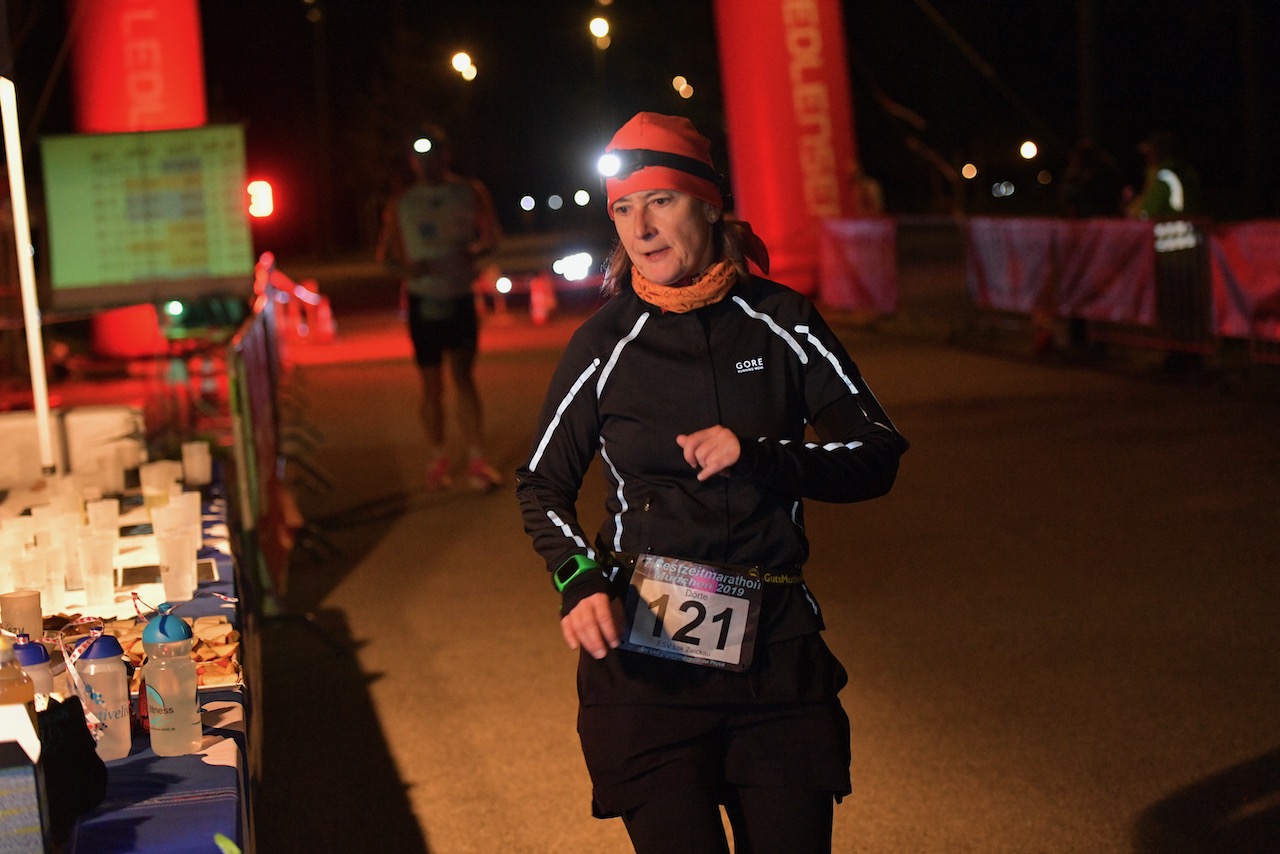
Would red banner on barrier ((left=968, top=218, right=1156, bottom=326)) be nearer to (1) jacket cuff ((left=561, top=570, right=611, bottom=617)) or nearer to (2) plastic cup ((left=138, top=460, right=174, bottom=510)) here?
(2) plastic cup ((left=138, top=460, right=174, bottom=510))

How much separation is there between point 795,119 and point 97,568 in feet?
64.0

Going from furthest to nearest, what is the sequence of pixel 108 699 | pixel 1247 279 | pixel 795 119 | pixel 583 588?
pixel 795 119, pixel 1247 279, pixel 108 699, pixel 583 588

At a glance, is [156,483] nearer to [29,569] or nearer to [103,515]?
[103,515]

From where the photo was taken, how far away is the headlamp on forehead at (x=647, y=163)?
3137 millimetres

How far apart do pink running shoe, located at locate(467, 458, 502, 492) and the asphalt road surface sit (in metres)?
0.11

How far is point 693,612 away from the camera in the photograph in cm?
306

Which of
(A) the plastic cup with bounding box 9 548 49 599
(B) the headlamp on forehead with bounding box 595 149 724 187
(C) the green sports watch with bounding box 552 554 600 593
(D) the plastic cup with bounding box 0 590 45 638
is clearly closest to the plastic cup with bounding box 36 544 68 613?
(A) the plastic cup with bounding box 9 548 49 599

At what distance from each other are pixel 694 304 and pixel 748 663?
2.27ft

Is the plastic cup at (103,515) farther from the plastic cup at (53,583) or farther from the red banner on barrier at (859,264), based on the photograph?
the red banner on barrier at (859,264)

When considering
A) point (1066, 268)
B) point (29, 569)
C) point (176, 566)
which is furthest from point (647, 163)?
point (1066, 268)

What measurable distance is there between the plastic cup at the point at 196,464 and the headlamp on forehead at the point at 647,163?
13.7 ft

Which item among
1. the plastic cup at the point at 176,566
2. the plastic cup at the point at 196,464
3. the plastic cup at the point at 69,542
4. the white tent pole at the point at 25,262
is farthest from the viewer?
the plastic cup at the point at 196,464

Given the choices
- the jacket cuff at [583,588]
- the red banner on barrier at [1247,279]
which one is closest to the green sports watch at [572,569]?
the jacket cuff at [583,588]

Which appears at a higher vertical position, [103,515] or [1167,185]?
[1167,185]
